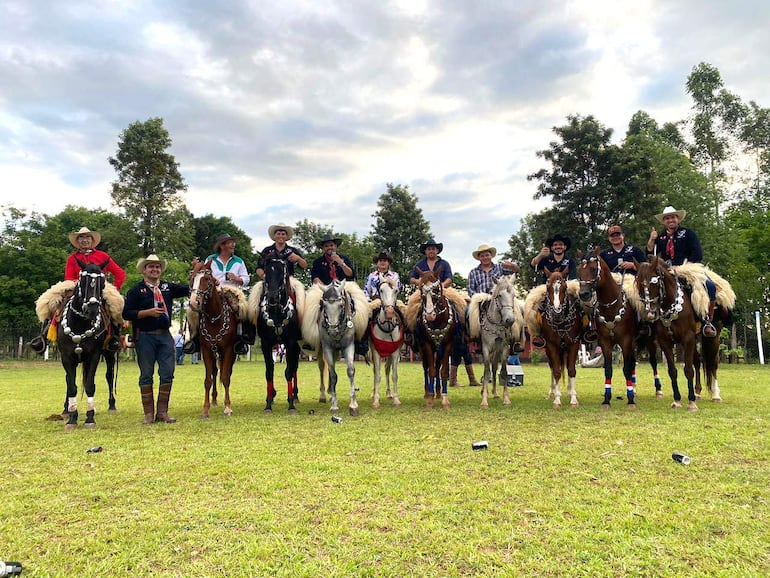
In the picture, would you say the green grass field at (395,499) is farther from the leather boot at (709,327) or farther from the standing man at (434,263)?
the standing man at (434,263)

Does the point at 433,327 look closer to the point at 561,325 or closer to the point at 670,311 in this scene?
the point at 561,325

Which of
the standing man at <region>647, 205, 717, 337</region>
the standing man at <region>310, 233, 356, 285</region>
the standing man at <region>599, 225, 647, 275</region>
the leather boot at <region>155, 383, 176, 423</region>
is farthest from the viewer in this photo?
the standing man at <region>310, 233, 356, 285</region>

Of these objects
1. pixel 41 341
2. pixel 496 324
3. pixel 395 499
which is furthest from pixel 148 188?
pixel 395 499

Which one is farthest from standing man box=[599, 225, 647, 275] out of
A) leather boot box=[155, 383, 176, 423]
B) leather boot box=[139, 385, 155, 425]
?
leather boot box=[139, 385, 155, 425]

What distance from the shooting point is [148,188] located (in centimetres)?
3650

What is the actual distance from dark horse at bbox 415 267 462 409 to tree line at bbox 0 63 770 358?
903 inches

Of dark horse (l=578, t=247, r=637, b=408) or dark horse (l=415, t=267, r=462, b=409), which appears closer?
dark horse (l=578, t=247, r=637, b=408)

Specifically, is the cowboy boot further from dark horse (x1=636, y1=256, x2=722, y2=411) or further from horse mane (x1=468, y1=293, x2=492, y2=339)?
dark horse (x1=636, y1=256, x2=722, y2=411)

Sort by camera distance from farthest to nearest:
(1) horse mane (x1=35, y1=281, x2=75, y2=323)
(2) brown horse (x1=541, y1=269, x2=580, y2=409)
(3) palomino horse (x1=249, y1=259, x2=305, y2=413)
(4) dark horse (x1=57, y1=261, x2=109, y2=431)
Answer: (2) brown horse (x1=541, y1=269, x2=580, y2=409), (3) palomino horse (x1=249, y1=259, x2=305, y2=413), (1) horse mane (x1=35, y1=281, x2=75, y2=323), (4) dark horse (x1=57, y1=261, x2=109, y2=431)

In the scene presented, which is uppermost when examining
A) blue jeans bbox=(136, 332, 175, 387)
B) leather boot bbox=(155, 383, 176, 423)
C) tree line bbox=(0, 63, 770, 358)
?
tree line bbox=(0, 63, 770, 358)

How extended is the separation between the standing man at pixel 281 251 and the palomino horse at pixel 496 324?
377 centimetres

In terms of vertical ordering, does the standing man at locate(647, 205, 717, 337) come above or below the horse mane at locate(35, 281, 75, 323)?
above

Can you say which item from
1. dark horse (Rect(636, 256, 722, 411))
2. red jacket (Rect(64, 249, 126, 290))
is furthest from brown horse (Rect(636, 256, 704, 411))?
red jacket (Rect(64, 249, 126, 290))

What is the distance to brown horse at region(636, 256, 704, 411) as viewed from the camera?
8469mm
